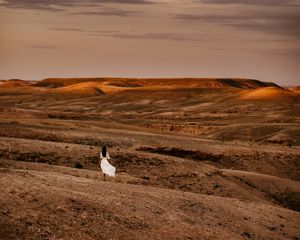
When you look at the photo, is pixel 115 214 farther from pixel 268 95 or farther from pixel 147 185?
pixel 268 95

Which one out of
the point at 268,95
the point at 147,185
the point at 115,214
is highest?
the point at 115,214

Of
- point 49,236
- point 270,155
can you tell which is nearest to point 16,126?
point 270,155

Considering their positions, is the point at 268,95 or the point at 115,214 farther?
the point at 268,95

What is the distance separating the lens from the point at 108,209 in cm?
1925

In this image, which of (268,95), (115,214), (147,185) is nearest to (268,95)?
(268,95)

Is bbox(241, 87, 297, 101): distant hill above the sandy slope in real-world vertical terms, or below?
below

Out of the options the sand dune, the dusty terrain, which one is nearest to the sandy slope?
the dusty terrain

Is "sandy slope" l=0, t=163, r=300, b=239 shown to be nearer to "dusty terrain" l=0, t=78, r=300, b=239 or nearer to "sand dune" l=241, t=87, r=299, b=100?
"dusty terrain" l=0, t=78, r=300, b=239

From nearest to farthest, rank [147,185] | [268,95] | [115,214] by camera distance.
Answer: [115,214]
[147,185]
[268,95]

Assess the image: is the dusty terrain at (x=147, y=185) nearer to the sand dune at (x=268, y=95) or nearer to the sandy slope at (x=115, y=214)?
the sandy slope at (x=115, y=214)

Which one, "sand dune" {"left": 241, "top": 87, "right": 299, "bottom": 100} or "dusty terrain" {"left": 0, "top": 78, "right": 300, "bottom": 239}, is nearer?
"dusty terrain" {"left": 0, "top": 78, "right": 300, "bottom": 239}

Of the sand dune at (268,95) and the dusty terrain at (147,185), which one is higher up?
the dusty terrain at (147,185)

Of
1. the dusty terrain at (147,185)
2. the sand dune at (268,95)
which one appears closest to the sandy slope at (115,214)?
the dusty terrain at (147,185)

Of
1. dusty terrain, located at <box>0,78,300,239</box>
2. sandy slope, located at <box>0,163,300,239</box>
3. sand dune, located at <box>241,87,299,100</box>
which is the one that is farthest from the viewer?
sand dune, located at <box>241,87,299,100</box>
